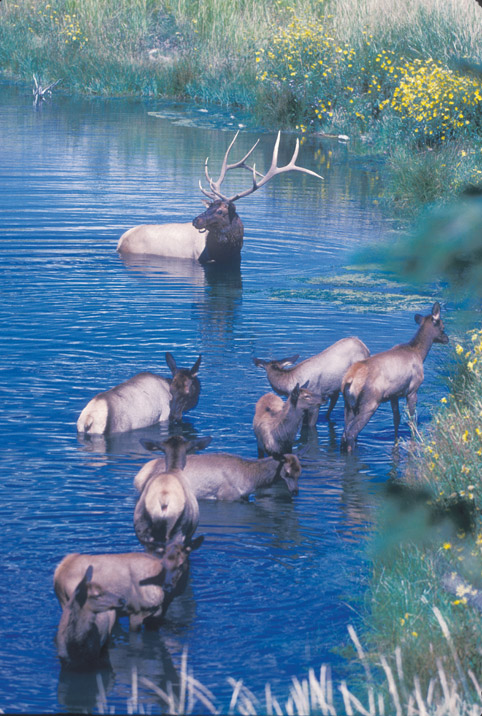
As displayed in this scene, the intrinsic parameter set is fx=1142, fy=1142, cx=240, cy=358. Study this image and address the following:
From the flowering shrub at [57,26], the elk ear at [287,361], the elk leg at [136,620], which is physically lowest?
the elk leg at [136,620]

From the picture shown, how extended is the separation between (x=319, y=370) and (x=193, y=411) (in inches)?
48.7

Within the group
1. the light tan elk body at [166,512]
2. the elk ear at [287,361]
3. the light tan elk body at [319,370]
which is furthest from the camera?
the light tan elk body at [319,370]

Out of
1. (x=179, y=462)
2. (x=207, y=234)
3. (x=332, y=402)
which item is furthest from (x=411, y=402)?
(x=207, y=234)

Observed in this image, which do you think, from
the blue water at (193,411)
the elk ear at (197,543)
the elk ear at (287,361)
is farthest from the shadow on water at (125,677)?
the elk ear at (287,361)

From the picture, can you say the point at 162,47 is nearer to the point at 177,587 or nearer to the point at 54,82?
the point at 54,82

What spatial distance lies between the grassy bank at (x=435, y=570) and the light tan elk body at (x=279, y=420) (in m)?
1.21

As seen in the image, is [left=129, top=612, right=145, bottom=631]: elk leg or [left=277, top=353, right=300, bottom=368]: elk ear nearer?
[left=129, top=612, right=145, bottom=631]: elk leg

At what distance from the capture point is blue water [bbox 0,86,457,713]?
20.1ft

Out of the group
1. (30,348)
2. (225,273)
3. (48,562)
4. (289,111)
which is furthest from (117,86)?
Answer: (48,562)

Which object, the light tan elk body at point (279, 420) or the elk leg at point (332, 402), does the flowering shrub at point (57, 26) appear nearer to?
the elk leg at point (332, 402)

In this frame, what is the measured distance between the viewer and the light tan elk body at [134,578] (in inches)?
229

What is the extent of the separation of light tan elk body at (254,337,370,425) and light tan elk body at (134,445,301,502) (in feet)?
5.55

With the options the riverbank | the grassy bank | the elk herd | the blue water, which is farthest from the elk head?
the grassy bank

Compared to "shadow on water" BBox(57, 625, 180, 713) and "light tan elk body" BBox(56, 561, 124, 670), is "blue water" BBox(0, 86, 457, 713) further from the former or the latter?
"light tan elk body" BBox(56, 561, 124, 670)
